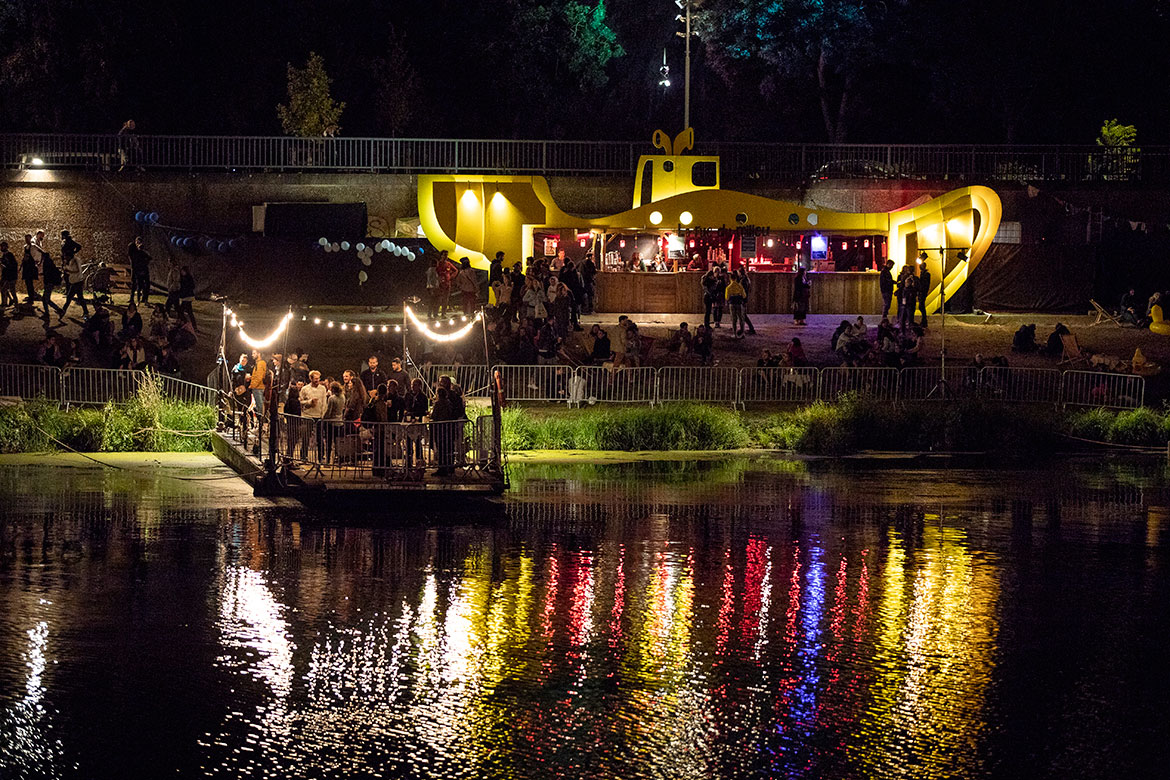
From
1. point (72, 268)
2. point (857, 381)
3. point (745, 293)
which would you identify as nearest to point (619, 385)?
A: point (857, 381)

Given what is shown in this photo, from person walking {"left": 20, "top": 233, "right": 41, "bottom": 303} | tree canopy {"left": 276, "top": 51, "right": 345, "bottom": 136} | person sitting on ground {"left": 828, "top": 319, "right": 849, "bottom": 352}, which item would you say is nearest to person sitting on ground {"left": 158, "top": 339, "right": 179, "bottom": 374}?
person walking {"left": 20, "top": 233, "right": 41, "bottom": 303}

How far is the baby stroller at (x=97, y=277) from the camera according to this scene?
124 ft

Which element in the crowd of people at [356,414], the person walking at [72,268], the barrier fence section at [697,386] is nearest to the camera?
the crowd of people at [356,414]

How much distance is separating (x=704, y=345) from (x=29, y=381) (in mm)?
13392

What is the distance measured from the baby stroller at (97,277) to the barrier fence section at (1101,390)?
21.5m

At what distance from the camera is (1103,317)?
40.8m

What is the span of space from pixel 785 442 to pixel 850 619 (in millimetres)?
13000

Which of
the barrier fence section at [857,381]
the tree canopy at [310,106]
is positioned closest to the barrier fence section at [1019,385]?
the barrier fence section at [857,381]

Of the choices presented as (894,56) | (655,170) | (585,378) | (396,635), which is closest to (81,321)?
(585,378)

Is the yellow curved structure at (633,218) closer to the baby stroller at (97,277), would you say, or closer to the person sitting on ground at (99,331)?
the baby stroller at (97,277)

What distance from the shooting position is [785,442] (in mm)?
28438

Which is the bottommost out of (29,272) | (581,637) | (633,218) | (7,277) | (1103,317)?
(581,637)

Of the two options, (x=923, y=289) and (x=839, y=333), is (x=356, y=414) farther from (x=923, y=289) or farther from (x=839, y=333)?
(x=923, y=289)

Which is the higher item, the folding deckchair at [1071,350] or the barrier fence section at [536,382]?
the folding deckchair at [1071,350]
